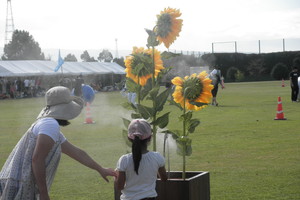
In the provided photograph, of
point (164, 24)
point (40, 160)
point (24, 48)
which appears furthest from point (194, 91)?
point (24, 48)

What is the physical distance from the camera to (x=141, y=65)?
223 inches

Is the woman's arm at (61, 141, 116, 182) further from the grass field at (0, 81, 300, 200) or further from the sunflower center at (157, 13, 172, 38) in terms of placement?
the sunflower center at (157, 13, 172, 38)

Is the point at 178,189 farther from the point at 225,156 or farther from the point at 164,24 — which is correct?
the point at 225,156

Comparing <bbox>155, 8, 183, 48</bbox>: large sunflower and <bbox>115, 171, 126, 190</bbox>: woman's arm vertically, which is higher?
<bbox>155, 8, 183, 48</bbox>: large sunflower

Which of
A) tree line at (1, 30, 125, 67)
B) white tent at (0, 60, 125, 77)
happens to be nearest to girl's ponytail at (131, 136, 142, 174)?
white tent at (0, 60, 125, 77)

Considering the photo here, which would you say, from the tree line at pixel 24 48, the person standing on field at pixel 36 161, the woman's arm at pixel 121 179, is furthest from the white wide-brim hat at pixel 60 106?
the tree line at pixel 24 48

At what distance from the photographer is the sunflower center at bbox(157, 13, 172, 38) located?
18.1 ft

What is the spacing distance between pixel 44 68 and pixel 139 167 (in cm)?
4608

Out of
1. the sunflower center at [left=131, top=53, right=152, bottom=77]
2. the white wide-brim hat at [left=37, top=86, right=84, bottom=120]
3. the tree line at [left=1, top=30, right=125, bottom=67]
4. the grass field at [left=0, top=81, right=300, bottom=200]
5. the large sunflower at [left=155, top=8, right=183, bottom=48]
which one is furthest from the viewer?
the tree line at [left=1, top=30, right=125, bottom=67]

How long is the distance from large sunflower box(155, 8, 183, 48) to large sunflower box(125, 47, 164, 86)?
248 millimetres

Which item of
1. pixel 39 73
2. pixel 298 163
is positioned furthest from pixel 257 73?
pixel 298 163

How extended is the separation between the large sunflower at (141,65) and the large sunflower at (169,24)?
248 millimetres

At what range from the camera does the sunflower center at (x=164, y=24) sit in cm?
552

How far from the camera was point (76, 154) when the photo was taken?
486 centimetres
